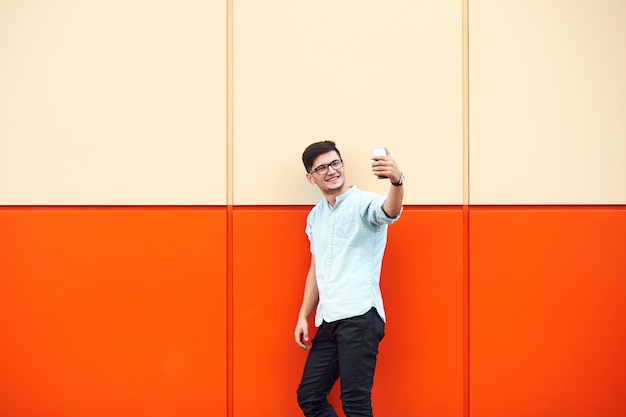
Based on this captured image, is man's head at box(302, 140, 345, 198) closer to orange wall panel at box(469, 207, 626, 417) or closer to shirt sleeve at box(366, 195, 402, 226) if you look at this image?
shirt sleeve at box(366, 195, 402, 226)

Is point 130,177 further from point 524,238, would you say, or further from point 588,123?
point 588,123

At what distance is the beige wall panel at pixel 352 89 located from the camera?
2896 millimetres

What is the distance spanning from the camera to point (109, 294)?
115 inches

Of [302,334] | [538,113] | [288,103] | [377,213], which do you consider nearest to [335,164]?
[377,213]

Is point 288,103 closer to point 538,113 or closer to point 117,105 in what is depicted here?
point 117,105

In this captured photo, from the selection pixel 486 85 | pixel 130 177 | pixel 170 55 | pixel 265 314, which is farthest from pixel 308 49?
pixel 265 314

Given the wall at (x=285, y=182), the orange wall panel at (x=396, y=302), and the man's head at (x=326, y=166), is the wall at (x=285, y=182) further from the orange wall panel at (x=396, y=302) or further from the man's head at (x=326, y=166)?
the man's head at (x=326, y=166)

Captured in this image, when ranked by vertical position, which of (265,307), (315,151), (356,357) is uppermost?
(315,151)

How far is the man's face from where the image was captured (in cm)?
253

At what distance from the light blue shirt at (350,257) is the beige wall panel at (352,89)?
0.42 meters

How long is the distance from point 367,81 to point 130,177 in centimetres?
133

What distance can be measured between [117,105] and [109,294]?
990 millimetres

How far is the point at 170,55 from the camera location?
2.91 meters

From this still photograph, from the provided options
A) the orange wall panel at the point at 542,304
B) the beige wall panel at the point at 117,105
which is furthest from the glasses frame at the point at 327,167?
the orange wall panel at the point at 542,304
